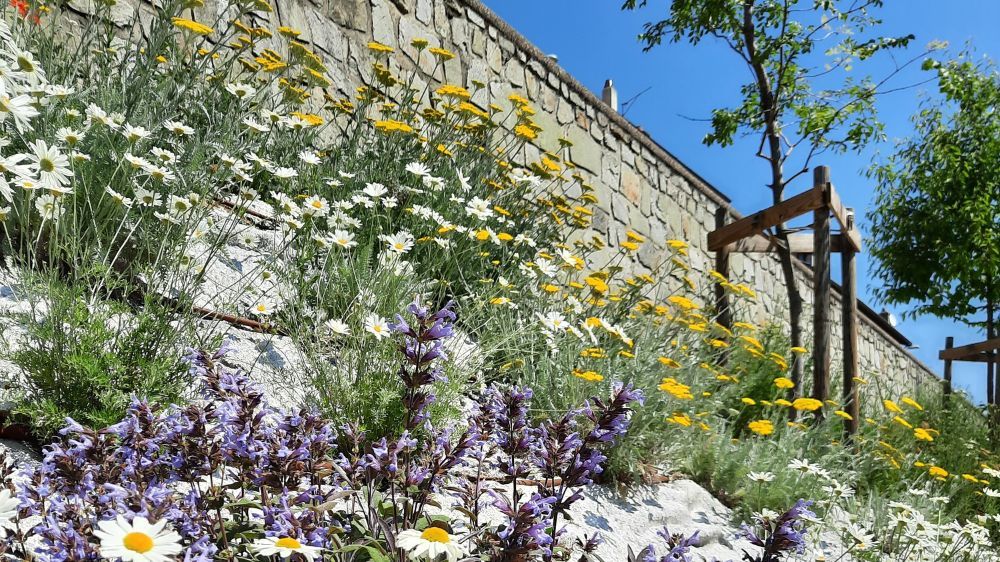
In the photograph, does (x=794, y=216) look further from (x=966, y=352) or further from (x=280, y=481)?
(x=966, y=352)

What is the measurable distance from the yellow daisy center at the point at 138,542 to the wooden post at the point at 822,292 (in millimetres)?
5173

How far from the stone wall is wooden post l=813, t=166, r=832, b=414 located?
1035 millimetres

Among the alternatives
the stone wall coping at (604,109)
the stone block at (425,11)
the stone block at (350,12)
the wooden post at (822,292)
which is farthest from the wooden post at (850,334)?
the stone block at (350,12)

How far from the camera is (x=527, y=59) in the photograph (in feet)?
25.3

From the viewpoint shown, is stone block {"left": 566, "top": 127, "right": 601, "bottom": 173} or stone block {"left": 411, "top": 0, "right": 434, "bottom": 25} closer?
stone block {"left": 411, "top": 0, "right": 434, "bottom": 25}

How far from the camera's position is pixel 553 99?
7965 mm

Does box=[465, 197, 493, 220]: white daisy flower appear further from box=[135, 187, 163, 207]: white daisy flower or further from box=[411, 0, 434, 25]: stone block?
box=[411, 0, 434, 25]: stone block

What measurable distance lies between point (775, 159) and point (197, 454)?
25.5 feet

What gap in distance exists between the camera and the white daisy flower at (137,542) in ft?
3.18

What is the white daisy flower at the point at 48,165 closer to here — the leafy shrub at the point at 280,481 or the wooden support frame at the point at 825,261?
the leafy shrub at the point at 280,481

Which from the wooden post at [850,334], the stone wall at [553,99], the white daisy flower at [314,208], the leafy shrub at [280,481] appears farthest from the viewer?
the stone wall at [553,99]

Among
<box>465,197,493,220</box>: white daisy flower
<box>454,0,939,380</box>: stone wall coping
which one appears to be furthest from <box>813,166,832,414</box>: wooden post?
<box>465,197,493,220</box>: white daisy flower

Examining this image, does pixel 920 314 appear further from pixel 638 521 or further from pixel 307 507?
pixel 307 507

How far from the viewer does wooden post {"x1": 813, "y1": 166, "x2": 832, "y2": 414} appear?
18.0 ft
